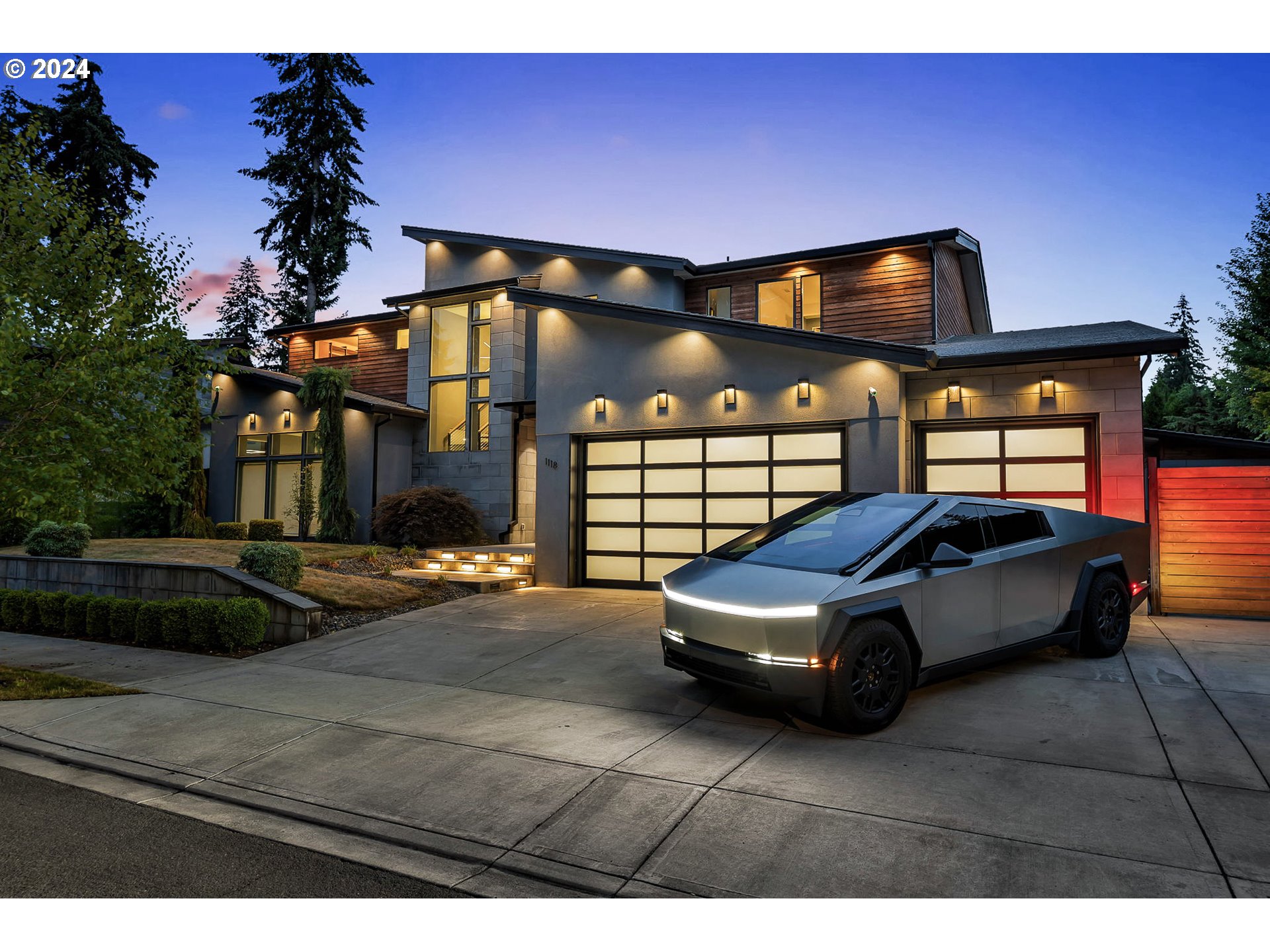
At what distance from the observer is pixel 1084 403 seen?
9.20 m

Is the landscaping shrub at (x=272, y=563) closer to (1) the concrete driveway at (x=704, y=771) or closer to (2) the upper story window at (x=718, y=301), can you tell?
(1) the concrete driveway at (x=704, y=771)

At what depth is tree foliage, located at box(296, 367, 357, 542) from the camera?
1738cm

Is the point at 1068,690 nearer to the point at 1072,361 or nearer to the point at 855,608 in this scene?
the point at 855,608

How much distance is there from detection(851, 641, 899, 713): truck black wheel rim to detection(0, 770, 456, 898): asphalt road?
2897 millimetres

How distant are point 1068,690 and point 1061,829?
8.70 ft

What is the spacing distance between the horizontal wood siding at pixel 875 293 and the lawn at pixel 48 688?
1453cm

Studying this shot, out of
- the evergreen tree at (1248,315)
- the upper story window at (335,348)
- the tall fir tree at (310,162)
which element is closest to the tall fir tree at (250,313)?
the tall fir tree at (310,162)

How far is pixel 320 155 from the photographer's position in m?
31.1

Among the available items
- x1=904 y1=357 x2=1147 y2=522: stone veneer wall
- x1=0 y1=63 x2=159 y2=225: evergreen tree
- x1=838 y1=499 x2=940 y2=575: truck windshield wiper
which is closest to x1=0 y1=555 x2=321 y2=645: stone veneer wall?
x1=838 y1=499 x2=940 y2=575: truck windshield wiper

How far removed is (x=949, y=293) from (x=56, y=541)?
1857 centimetres

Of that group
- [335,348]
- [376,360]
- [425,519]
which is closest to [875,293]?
[425,519]

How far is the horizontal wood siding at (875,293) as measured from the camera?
609 inches

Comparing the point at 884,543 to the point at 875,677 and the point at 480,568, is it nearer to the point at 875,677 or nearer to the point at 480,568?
the point at 875,677

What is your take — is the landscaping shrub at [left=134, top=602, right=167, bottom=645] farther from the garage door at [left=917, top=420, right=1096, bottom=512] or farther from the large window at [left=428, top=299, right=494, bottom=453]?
the large window at [left=428, top=299, right=494, bottom=453]
